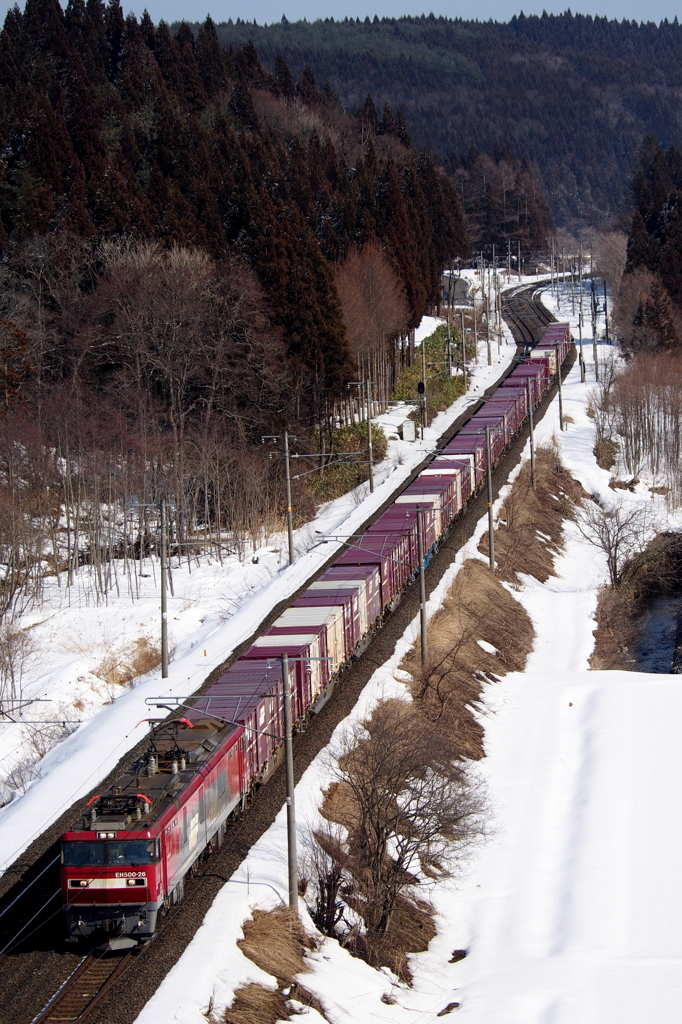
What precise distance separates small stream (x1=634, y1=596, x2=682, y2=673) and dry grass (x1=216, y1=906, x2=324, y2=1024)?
99.9ft

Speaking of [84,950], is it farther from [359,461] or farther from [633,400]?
[633,400]

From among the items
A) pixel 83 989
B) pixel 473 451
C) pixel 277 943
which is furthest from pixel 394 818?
pixel 473 451

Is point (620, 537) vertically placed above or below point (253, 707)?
below

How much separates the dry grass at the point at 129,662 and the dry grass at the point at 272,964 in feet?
59.5

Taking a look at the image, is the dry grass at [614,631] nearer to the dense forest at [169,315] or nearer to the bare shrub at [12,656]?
the dense forest at [169,315]

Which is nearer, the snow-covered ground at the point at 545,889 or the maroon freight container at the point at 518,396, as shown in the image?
the snow-covered ground at the point at 545,889

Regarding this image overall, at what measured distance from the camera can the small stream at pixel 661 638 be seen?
172 feet

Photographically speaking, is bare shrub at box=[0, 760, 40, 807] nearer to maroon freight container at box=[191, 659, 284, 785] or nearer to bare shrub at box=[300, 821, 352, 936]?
maroon freight container at box=[191, 659, 284, 785]

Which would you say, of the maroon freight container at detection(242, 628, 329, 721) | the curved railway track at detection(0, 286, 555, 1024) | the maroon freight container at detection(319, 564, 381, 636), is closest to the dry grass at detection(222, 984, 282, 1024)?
the curved railway track at detection(0, 286, 555, 1024)

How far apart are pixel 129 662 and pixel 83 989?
22.7 m

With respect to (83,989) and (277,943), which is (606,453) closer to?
(277,943)

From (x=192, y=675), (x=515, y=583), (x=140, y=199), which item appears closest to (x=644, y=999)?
(x=192, y=675)

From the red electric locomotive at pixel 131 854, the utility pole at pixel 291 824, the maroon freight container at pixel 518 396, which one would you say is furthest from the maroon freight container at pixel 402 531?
the maroon freight container at pixel 518 396

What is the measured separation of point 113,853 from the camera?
2131 centimetres
